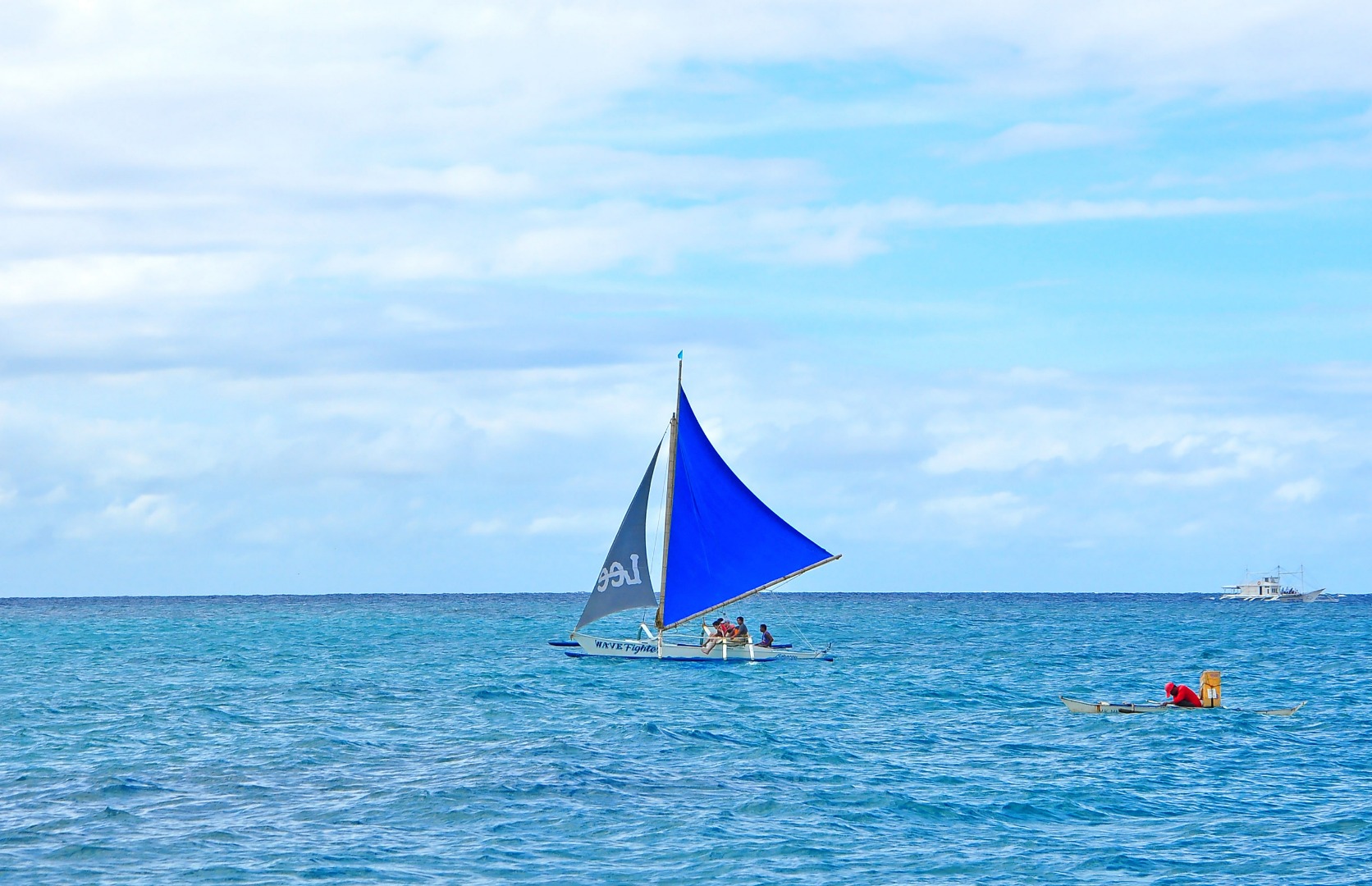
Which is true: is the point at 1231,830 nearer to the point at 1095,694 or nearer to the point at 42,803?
the point at 42,803

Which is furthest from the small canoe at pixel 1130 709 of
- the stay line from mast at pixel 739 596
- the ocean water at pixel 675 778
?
the stay line from mast at pixel 739 596

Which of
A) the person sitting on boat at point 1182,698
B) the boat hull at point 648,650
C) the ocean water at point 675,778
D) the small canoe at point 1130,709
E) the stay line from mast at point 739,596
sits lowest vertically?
the ocean water at point 675,778

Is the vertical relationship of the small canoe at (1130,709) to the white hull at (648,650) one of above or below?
below

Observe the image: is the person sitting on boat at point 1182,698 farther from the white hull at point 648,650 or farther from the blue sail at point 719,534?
the white hull at point 648,650

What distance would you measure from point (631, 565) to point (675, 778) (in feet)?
81.9

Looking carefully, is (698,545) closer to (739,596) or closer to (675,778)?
(739,596)

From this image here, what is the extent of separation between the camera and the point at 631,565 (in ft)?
180

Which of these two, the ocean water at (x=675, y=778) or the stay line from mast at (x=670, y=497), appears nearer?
the ocean water at (x=675, y=778)

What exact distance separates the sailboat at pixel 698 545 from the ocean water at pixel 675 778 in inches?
131

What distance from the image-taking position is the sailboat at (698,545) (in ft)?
180

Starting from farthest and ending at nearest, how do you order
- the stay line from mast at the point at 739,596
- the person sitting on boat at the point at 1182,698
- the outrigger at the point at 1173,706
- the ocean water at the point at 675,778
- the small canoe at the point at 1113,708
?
the stay line from mast at the point at 739,596
the person sitting on boat at the point at 1182,698
the outrigger at the point at 1173,706
the small canoe at the point at 1113,708
the ocean water at the point at 675,778

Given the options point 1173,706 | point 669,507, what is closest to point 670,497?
point 669,507

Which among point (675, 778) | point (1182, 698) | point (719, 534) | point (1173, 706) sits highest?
A: point (719, 534)

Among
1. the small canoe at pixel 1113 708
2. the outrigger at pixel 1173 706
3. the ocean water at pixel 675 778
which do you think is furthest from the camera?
the outrigger at pixel 1173 706
